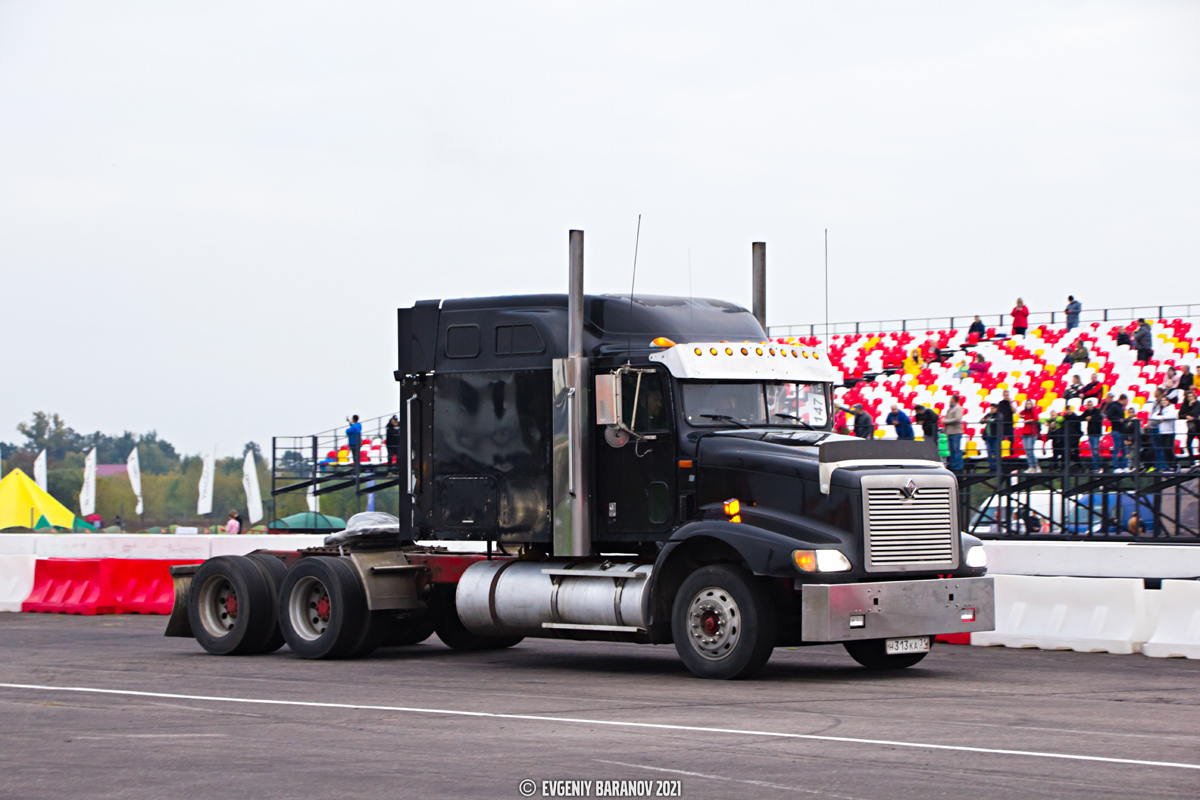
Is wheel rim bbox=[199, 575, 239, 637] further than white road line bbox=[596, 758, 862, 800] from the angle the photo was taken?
Yes

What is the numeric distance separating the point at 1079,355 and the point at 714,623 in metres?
23.0

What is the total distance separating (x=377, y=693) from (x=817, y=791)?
17.8 feet

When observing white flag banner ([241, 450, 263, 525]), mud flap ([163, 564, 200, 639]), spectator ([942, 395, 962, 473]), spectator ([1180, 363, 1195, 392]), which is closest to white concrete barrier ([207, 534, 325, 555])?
mud flap ([163, 564, 200, 639])

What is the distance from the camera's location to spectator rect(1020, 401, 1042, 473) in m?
26.2

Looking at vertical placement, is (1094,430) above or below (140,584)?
above

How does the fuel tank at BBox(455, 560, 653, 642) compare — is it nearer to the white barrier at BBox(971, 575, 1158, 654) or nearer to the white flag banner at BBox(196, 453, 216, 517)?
the white barrier at BBox(971, 575, 1158, 654)

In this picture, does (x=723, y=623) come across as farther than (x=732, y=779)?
Yes

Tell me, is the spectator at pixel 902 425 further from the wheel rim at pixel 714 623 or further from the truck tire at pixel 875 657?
the wheel rim at pixel 714 623

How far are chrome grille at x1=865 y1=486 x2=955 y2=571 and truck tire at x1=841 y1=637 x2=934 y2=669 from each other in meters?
1.07

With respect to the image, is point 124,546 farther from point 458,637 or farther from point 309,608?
point 309,608

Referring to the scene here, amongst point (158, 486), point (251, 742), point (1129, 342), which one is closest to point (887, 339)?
point (1129, 342)

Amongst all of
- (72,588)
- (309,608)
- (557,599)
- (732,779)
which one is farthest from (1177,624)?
(72,588)

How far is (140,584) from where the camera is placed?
2217 centimetres

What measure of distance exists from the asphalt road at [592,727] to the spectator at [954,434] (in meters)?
11.3
